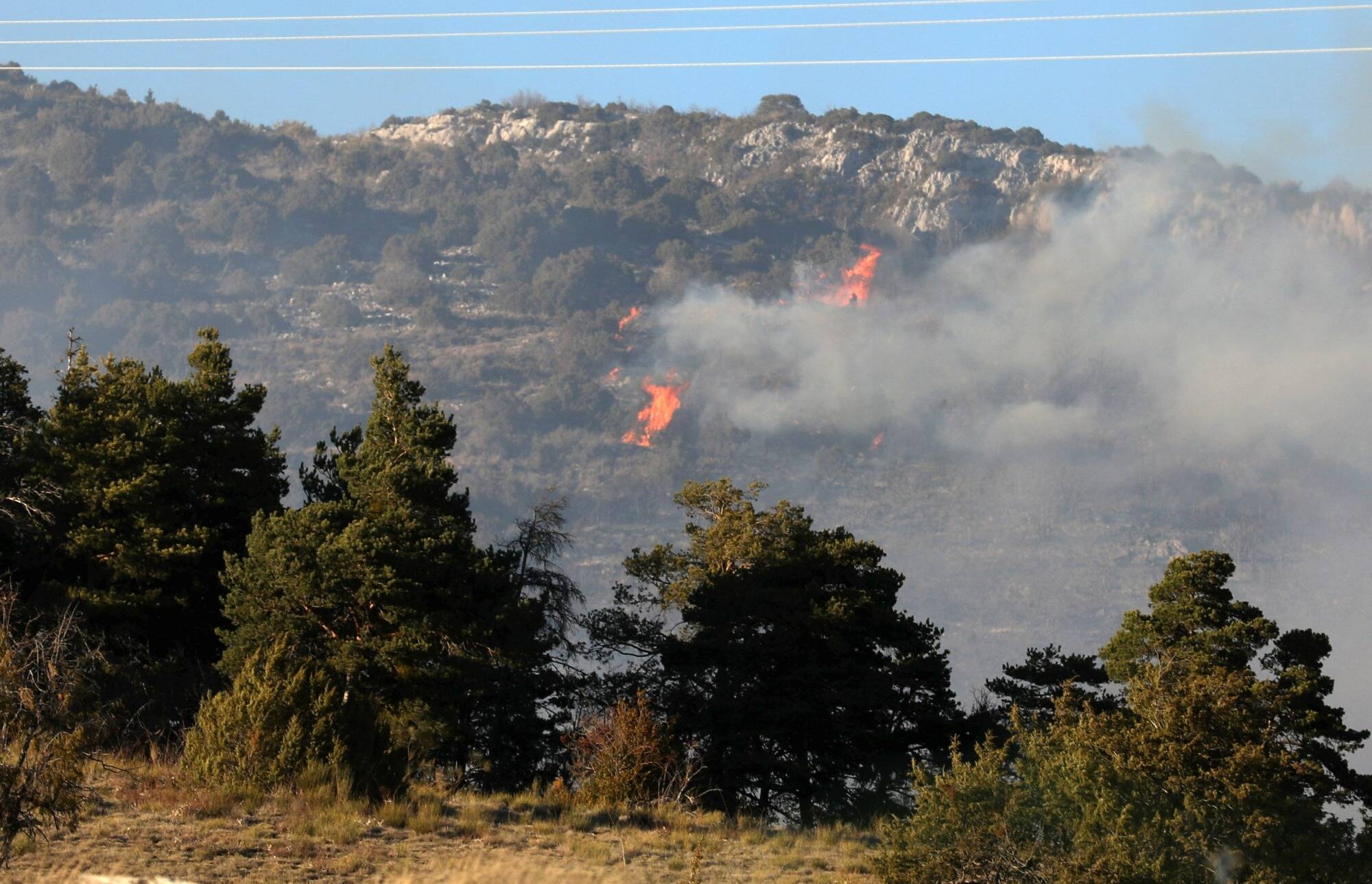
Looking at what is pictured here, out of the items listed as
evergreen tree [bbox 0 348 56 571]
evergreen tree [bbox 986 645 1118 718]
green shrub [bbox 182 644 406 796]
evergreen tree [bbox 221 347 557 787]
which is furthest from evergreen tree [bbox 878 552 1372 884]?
evergreen tree [bbox 0 348 56 571]

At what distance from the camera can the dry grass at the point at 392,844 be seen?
76.0 feet

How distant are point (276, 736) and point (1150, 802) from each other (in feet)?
49.6

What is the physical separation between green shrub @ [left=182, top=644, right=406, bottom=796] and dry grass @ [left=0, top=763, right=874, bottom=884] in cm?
48

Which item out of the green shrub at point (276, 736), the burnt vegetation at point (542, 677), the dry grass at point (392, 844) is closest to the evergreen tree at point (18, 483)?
the burnt vegetation at point (542, 677)

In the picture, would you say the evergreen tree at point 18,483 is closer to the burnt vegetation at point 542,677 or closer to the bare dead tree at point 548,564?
the burnt vegetation at point 542,677

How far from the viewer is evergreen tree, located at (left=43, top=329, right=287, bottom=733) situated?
131ft

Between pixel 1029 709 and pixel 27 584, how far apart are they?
28.9m

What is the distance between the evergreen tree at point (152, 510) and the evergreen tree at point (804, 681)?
13857mm

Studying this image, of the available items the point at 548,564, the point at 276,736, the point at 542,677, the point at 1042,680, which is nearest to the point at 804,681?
the point at 1042,680

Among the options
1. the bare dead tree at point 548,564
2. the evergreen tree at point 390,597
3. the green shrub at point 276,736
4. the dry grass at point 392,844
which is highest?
the bare dead tree at point 548,564

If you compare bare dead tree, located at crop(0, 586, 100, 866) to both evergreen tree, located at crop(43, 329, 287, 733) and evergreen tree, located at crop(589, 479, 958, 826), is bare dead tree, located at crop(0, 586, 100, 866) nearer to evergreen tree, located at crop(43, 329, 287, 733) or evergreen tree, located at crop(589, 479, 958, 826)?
evergreen tree, located at crop(43, 329, 287, 733)

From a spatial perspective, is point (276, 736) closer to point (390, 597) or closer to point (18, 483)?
point (390, 597)

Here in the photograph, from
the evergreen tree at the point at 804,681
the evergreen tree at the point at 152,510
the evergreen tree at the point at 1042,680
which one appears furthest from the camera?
the evergreen tree at the point at 1042,680

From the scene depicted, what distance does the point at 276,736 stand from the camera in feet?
91.4
